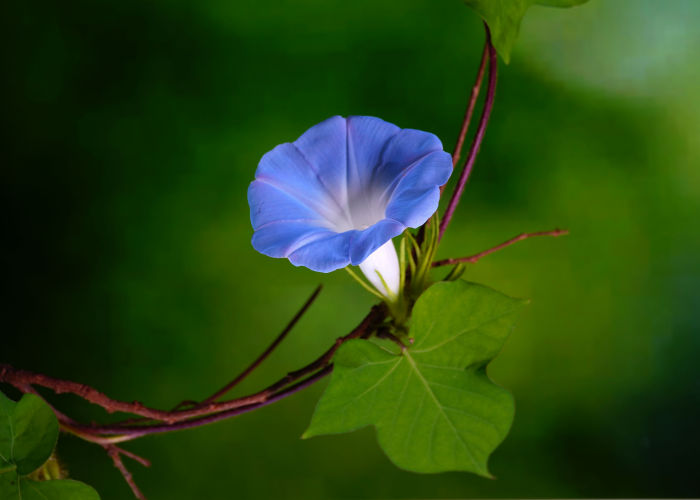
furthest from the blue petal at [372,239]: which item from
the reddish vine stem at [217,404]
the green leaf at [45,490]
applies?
the green leaf at [45,490]

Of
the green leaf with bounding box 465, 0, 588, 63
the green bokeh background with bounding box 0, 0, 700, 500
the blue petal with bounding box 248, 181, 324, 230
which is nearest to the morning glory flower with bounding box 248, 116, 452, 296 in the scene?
the blue petal with bounding box 248, 181, 324, 230

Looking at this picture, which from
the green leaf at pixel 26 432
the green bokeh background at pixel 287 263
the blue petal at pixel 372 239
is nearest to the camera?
the blue petal at pixel 372 239

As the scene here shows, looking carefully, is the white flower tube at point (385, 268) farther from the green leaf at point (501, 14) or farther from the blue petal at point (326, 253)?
→ the green leaf at point (501, 14)

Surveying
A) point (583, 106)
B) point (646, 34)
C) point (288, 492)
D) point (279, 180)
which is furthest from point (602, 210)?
point (279, 180)

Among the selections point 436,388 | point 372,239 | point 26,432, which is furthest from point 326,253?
point 26,432

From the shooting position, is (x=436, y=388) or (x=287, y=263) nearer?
(x=436, y=388)

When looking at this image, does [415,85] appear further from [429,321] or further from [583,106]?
[429,321]

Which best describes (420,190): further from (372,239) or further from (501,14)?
(501,14)
